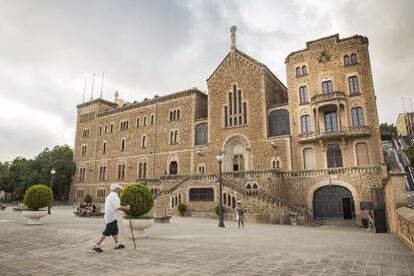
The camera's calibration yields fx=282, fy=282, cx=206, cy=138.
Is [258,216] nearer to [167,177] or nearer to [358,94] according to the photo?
[167,177]

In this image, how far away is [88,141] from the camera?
159 feet

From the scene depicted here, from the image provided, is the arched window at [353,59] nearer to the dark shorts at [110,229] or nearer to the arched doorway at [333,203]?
the arched doorway at [333,203]

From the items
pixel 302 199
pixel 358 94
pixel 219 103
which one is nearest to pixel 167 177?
pixel 219 103

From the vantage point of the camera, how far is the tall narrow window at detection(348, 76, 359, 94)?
2691cm

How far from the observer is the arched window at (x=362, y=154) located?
82.6 feet

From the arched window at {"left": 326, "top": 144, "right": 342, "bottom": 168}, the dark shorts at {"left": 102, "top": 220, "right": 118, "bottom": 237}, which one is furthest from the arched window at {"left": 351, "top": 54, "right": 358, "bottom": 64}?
the dark shorts at {"left": 102, "top": 220, "right": 118, "bottom": 237}

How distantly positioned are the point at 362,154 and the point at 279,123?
838cm

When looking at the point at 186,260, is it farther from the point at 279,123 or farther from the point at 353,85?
the point at 353,85

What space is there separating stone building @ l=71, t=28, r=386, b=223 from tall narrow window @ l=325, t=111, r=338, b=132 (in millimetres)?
91

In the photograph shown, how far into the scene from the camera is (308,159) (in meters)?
27.7

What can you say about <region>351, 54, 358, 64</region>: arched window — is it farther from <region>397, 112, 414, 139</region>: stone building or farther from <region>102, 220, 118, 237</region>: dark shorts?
<region>397, 112, 414, 139</region>: stone building

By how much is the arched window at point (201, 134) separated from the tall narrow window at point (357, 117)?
1653 cm

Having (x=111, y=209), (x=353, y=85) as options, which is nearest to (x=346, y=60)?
(x=353, y=85)

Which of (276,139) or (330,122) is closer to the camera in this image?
(330,122)
